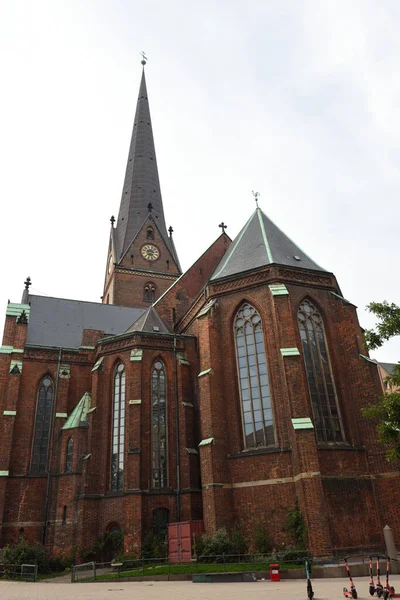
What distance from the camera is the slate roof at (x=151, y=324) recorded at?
86.6 ft

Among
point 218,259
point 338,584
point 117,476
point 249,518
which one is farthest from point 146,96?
point 338,584

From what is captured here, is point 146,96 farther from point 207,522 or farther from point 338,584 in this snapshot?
point 338,584

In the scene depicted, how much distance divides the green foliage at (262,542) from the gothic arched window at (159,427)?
5.93m

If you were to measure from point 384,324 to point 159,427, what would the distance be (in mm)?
13653

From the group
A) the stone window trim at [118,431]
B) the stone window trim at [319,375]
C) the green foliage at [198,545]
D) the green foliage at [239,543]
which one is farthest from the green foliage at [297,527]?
the stone window trim at [118,431]

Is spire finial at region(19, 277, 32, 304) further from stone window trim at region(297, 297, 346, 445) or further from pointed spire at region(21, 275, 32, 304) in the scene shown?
stone window trim at region(297, 297, 346, 445)

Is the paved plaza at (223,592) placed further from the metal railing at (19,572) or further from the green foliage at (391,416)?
the metal railing at (19,572)

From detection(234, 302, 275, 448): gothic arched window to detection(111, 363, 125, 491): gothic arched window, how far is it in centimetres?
662

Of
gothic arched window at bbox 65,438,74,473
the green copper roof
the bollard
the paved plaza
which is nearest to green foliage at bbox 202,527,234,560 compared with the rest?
the paved plaza

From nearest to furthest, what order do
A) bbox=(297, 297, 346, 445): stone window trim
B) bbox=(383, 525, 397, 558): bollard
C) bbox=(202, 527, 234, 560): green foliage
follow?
bbox=(383, 525, 397, 558): bollard
bbox=(202, 527, 234, 560): green foliage
bbox=(297, 297, 346, 445): stone window trim

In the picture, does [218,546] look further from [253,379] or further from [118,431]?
[118,431]

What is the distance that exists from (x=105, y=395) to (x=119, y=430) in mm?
1997

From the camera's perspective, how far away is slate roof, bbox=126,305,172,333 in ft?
86.6

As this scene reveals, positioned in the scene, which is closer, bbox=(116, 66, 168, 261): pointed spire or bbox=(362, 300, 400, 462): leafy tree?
bbox=(362, 300, 400, 462): leafy tree
